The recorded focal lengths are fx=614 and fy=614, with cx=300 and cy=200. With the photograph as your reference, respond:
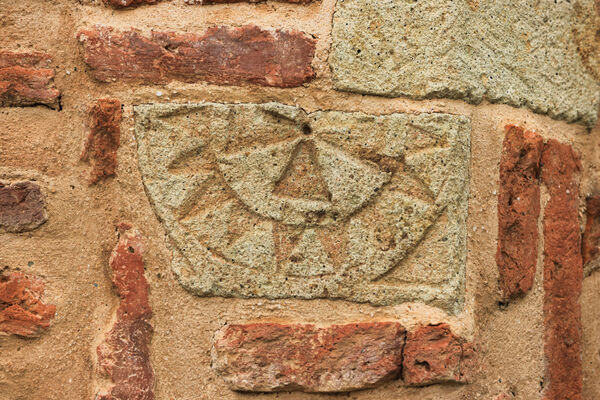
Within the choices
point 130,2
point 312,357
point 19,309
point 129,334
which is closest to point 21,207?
point 19,309

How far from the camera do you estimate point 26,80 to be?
1.04m

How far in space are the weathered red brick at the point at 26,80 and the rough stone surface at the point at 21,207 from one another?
0.14m

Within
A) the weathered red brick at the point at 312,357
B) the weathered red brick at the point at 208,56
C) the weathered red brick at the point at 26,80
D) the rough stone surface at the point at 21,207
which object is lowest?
the weathered red brick at the point at 312,357

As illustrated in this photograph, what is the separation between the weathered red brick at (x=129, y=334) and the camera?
3.36 ft

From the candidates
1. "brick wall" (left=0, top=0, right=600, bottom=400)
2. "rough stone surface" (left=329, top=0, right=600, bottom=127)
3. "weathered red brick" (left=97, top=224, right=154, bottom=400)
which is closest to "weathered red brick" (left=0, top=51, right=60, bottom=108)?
"brick wall" (left=0, top=0, right=600, bottom=400)

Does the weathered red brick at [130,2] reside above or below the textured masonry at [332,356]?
above

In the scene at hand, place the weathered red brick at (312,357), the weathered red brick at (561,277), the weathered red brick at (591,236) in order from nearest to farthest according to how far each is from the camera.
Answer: the weathered red brick at (312,357), the weathered red brick at (561,277), the weathered red brick at (591,236)

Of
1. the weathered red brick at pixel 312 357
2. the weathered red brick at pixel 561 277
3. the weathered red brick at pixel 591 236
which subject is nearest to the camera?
the weathered red brick at pixel 312 357

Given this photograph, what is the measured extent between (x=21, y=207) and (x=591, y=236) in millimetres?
1127

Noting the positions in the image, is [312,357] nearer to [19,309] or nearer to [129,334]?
[129,334]

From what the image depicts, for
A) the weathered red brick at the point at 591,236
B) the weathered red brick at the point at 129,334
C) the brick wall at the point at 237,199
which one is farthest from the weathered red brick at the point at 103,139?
the weathered red brick at the point at 591,236

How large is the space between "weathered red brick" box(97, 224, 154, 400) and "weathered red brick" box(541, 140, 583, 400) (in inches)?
29.2

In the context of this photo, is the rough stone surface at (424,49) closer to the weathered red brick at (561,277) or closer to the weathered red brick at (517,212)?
the weathered red brick at (517,212)

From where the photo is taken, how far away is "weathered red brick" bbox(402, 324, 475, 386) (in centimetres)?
101
